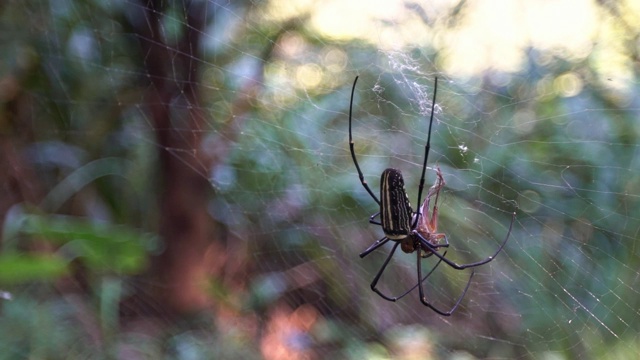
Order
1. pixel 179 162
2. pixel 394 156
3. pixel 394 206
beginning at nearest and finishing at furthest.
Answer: pixel 394 206 → pixel 394 156 → pixel 179 162

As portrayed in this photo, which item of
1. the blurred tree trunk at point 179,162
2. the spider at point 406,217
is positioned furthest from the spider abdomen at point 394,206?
the blurred tree trunk at point 179,162

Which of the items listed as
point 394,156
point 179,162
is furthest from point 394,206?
point 179,162

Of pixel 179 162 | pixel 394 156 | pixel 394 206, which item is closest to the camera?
pixel 394 206

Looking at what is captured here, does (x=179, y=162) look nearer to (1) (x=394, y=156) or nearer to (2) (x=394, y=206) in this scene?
(1) (x=394, y=156)

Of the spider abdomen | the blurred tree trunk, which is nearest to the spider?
the spider abdomen

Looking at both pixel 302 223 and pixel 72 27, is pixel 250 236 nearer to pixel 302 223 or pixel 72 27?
pixel 302 223

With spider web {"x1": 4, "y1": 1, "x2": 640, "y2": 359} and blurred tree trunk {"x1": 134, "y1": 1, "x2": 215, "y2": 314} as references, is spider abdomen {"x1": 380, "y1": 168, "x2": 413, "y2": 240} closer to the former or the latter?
spider web {"x1": 4, "y1": 1, "x2": 640, "y2": 359}
